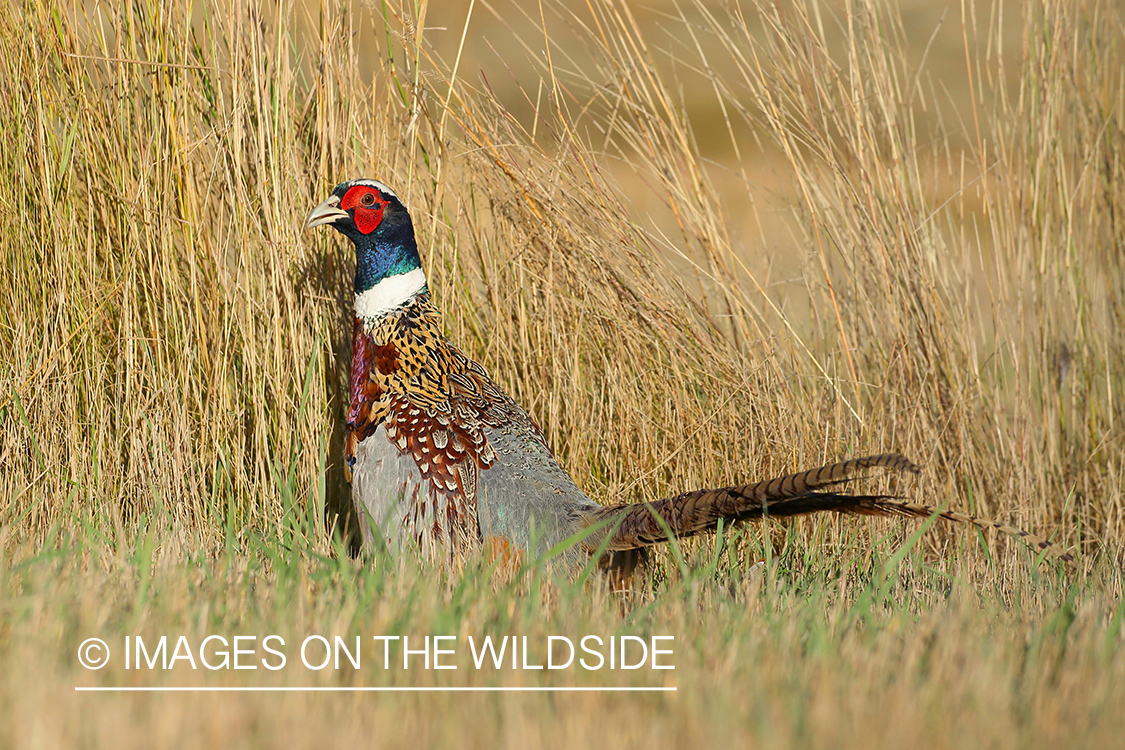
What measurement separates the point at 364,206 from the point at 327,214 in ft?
0.36

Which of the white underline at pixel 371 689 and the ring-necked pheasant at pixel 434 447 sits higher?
the ring-necked pheasant at pixel 434 447

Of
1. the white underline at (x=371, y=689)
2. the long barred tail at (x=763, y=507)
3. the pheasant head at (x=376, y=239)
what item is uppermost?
the pheasant head at (x=376, y=239)

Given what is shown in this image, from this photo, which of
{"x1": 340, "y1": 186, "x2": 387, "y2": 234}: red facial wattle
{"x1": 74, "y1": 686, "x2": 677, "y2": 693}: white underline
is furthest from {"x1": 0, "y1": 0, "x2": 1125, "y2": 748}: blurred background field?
{"x1": 74, "y1": 686, "x2": 677, "y2": 693}: white underline

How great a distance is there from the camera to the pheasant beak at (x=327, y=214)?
2.78m

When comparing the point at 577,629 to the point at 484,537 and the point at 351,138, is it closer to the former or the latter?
the point at 484,537

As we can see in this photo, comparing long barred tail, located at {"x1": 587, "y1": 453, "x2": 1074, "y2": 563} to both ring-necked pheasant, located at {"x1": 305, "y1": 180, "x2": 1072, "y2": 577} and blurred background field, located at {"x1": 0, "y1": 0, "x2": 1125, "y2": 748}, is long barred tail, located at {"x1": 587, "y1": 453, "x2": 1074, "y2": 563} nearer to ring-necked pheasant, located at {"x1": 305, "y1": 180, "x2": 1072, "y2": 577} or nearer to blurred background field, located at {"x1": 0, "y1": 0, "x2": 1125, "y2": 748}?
ring-necked pheasant, located at {"x1": 305, "y1": 180, "x2": 1072, "y2": 577}

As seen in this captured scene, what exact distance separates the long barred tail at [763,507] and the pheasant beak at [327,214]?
3.87ft

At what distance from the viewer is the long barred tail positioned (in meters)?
2.00

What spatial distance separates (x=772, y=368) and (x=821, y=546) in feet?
1.98

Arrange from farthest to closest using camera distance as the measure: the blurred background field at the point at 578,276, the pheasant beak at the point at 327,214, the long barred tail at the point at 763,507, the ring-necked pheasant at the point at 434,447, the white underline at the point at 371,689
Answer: the blurred background field at the point at 578,276, the pheasant beak at the point at 327,214, the ring-necked pheasant at the point at 434,447, the long barred tail at the point at 763,507, the white underline at the point at 371,689

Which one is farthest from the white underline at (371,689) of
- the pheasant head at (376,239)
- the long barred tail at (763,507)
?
the pheasant head at (376,239)

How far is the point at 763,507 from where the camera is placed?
2.09 metres

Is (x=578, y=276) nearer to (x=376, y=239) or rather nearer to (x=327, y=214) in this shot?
(x=376, y=239)

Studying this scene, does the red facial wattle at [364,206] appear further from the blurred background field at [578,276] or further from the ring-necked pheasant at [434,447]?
the blurred background field at [578,276]
